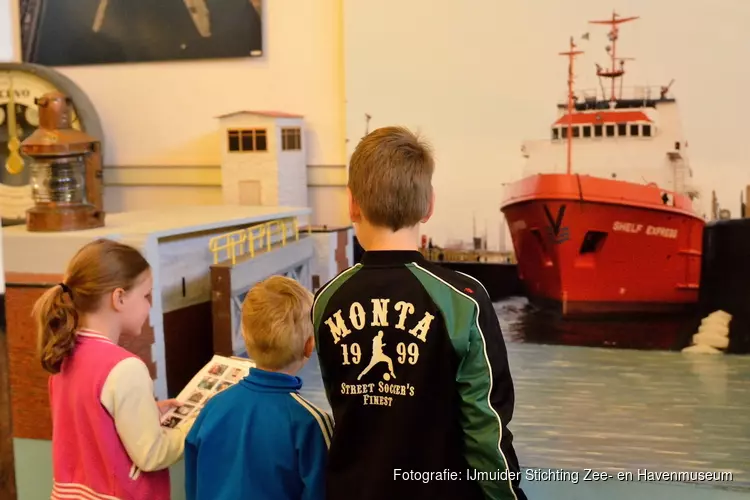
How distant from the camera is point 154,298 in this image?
1.42 m

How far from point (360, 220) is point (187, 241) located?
1.90 ft

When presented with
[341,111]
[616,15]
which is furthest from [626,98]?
[341,111]

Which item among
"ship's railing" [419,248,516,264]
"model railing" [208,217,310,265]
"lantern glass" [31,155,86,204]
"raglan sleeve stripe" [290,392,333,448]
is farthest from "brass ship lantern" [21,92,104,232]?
"ship's railing" [419,248,516,264]

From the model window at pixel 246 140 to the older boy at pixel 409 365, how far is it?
865 millimetres

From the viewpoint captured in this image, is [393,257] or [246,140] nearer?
[393,257]

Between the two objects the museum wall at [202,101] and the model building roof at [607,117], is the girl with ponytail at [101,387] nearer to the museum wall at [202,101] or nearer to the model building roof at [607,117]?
the museum wall at [202,101]

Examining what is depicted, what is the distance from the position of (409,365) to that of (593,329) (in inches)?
34.4

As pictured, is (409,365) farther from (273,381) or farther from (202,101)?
(202,101)

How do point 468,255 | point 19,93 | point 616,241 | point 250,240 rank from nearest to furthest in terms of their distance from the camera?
point 250,240
point 616,241
point 468,255
point 19,93

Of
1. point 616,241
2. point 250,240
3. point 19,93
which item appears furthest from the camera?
point 19,93

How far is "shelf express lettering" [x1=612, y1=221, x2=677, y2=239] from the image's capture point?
1689mm

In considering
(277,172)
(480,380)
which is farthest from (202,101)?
(480,380)

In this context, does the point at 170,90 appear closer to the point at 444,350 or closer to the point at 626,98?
the point at 626,98

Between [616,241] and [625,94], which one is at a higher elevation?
[625,94]
